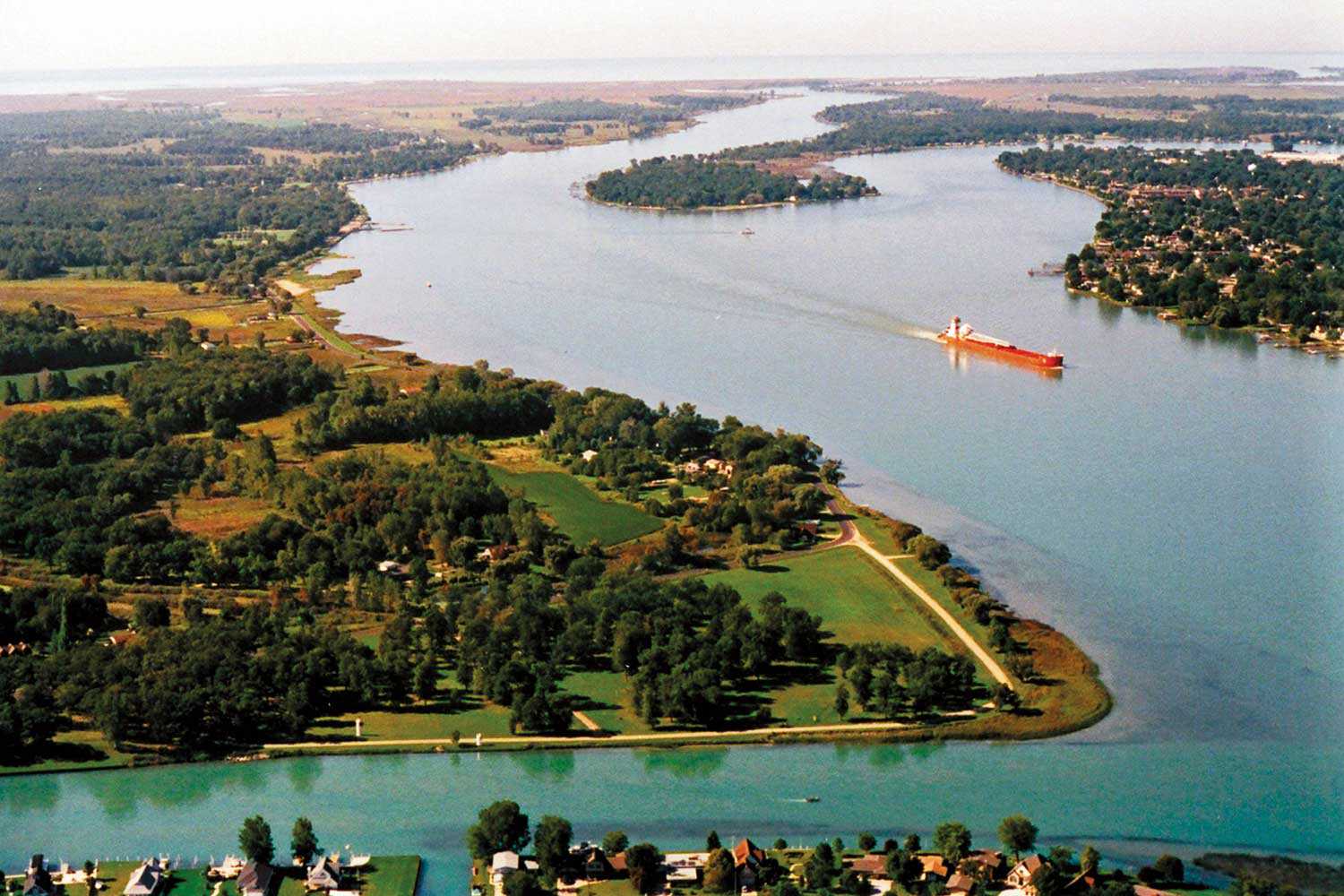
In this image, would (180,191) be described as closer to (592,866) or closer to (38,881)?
(38,881)

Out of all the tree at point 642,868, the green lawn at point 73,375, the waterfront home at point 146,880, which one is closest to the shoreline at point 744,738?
the waterfront home at point 146,880

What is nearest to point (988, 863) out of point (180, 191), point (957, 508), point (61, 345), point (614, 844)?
point (614, 844)

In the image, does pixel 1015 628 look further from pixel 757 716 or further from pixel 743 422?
pixel 743 422

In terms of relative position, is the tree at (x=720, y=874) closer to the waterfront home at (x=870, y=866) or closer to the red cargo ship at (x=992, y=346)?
the waterfront home at (x=870, y=866)

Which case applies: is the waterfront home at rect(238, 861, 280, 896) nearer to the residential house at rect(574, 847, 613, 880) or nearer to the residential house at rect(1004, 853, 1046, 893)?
the residential house at rect(574, 847, 613, 880)

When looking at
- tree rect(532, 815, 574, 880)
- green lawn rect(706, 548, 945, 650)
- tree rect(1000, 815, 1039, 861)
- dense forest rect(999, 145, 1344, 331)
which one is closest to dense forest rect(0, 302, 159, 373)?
green lawn rect(706, 548, 945, 650)
